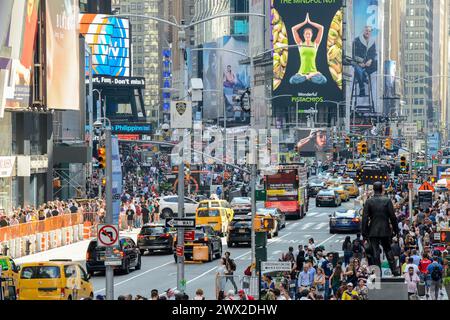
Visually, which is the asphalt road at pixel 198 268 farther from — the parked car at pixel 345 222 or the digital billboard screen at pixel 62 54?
the digital billboard screen at pixel 62 54

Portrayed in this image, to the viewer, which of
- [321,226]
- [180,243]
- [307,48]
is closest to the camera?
[180,243]

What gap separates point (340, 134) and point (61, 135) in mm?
79692

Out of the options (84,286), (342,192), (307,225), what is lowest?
(307,225)

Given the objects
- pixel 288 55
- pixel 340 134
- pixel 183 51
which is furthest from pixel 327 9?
pixel 183 51

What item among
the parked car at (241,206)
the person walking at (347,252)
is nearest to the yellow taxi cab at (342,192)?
the parked car at (241,206)

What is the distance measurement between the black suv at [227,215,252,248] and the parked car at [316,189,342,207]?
2950 cm

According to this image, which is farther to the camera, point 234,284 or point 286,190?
point 286,190

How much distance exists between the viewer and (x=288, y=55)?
183 meters

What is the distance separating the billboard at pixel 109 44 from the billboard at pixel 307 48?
32209mm

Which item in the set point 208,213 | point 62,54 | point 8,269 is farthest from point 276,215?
point 8,269

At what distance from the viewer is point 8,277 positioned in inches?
1266

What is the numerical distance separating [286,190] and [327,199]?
510 inches

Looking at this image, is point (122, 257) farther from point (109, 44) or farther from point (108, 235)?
point (109, 44)
